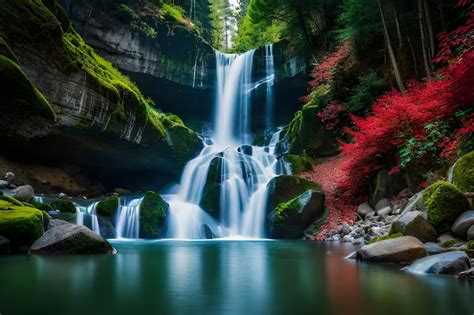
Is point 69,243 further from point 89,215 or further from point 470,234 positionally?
point 470,234

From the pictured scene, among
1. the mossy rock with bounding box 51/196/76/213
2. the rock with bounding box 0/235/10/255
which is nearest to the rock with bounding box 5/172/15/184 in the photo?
the mossy rock with bounding box 51/196/76/213

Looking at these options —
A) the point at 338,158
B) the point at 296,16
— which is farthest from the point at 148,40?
A: the point at 338,158

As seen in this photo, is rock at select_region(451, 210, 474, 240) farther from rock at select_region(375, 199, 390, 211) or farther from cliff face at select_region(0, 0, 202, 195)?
cliff face at select_region(0, 0, 202, 195)

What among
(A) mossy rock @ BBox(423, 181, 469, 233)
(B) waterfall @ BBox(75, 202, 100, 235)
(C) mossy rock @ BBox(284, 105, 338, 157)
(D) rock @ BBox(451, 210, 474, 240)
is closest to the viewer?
(D) rock @ BBox(451, 210, 474, 240)

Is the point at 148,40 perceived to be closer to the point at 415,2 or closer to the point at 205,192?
the point at 205,192

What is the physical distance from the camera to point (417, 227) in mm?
6527

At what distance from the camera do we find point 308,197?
13.4 meters

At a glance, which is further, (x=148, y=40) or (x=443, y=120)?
(x=148, y=40)

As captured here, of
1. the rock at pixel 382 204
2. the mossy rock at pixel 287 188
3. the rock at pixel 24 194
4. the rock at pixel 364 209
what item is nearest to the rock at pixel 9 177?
the rock at pixel 24 194

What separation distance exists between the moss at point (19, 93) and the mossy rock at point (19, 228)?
6.12m

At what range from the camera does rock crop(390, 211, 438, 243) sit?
640cm

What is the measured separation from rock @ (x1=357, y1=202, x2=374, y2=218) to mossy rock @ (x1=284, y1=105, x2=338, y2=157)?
6185mm

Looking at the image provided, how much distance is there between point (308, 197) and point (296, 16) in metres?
12.8

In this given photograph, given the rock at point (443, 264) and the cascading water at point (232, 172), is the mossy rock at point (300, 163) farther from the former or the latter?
the rock at point (443, 264)
